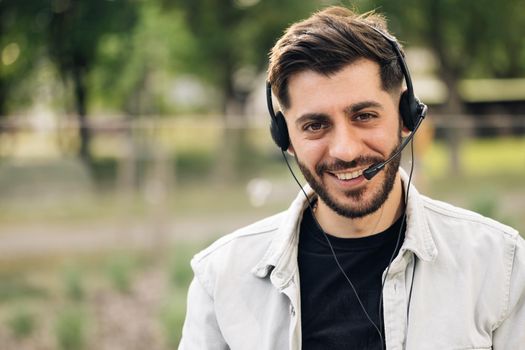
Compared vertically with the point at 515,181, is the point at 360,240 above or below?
above

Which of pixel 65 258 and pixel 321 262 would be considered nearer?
pixel 321 262

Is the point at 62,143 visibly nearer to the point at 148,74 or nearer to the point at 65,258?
the point at 65,258

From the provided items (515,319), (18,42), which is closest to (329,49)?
(515,319)

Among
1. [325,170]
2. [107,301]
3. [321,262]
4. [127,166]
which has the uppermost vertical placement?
[325,170]

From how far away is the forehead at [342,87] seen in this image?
80.4 inches

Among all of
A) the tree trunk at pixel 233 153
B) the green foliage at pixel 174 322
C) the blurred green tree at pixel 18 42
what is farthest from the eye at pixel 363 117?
the blurred green tree at pixel 18 42

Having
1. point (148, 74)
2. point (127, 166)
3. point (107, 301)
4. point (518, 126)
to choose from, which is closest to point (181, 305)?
point (107, 301)

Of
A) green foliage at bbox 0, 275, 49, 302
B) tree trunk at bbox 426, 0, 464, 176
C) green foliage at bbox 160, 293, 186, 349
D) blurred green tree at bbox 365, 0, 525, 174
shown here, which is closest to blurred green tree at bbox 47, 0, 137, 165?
blurred green tree at bbox 365, 0, 525, 174

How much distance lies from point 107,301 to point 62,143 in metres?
Result: 2.76

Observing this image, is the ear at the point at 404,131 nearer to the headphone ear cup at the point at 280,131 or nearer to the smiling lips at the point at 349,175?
the smiling lips at the point at 349,175

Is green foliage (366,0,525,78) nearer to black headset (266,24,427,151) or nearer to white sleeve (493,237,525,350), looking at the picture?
black headset (266,24,427,151)

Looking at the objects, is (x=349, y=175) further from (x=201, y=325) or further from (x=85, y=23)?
(x=85, y=23)

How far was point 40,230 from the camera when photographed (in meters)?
8.55

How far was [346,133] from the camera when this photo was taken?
205cm
